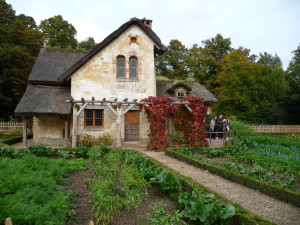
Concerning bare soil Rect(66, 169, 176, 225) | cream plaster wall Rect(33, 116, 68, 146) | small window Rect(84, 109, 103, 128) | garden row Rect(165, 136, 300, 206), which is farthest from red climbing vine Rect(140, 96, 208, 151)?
bare soil Rect(66, 169, 176, 225)

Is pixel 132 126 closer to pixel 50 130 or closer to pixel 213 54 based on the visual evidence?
pixel 50 130

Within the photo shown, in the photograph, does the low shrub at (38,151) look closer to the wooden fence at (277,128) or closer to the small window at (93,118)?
the small window at (93,118)

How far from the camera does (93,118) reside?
659 inches

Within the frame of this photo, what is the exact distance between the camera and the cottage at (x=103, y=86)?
16.4 metres

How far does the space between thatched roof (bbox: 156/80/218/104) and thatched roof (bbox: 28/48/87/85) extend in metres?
6.80

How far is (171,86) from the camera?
1992 centimetres

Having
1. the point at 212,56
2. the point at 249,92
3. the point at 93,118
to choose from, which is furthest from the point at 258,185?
the point at 212,56

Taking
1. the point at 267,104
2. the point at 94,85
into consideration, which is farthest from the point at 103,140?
the point at 267,104

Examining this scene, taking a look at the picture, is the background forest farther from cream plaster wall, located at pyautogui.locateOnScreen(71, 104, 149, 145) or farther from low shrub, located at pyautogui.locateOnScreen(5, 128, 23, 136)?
cream plaster wall, located at pyautogui.locateOnScreen(71, 104, 149, 145)

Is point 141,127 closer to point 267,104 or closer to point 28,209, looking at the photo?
point 28,209

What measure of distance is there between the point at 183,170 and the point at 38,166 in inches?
187

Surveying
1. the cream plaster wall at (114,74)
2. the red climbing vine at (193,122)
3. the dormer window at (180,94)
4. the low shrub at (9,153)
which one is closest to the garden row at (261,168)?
the red climbing vine at (193,122)

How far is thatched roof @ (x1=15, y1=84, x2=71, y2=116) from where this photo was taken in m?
15.1

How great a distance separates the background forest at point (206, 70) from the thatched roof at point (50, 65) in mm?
2878
